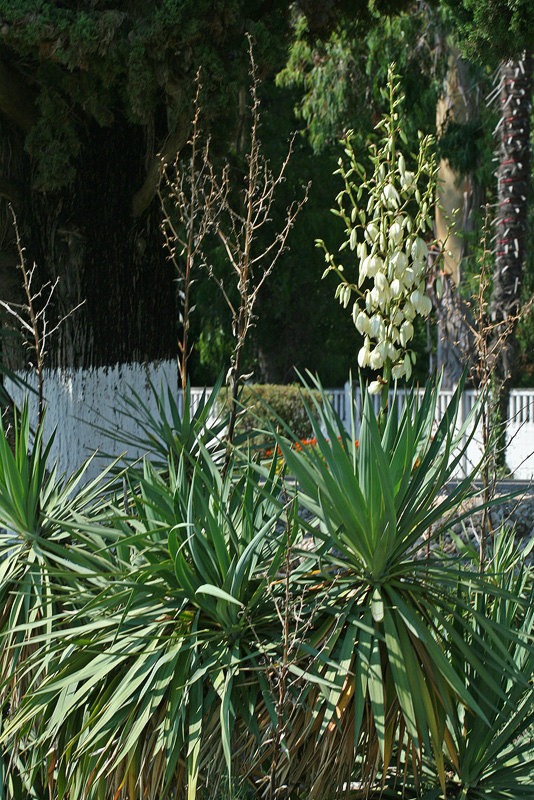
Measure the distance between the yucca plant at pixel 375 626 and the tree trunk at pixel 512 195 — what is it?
7.60 meters

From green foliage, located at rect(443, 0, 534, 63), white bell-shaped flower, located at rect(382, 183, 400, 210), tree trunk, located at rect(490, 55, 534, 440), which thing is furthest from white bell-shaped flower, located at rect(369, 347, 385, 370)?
tree trunk, located at rect(490, 55, 534, 440)

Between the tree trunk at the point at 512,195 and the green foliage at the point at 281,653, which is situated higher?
the tree trunk at the point at 512,195

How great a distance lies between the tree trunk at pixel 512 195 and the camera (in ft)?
33.4

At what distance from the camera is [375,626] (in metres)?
2.65

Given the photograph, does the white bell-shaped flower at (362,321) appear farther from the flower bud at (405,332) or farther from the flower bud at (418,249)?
the flower bud at (418,249)

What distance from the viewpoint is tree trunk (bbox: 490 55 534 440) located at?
33.4 feet

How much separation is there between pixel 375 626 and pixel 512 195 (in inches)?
348

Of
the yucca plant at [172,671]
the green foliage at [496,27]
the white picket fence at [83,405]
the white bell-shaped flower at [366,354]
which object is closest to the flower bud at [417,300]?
the white bell-shaped flower at [366,354]

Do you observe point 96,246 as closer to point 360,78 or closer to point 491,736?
point 491,736

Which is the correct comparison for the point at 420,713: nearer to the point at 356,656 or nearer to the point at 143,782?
the point at 356,656

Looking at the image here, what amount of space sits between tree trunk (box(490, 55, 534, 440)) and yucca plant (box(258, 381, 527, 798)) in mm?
7600

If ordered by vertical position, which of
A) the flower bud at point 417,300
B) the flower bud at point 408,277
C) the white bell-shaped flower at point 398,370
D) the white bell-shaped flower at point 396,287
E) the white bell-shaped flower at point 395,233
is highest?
the white bell-shaped flower at point 395,233

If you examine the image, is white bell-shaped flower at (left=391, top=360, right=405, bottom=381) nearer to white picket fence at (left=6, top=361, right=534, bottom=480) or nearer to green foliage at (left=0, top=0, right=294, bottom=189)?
white picket fence at (left=6, top=361, right=534, bottom=480)

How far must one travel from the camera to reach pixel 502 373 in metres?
10.5
